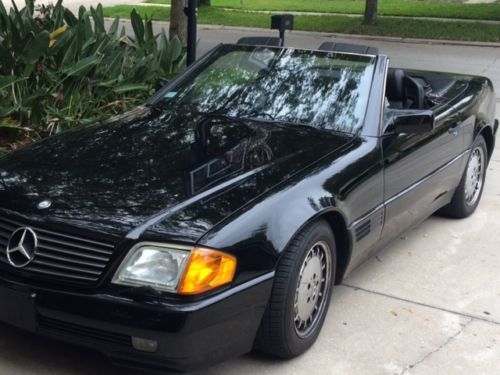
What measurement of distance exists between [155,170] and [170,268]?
755 millimetres

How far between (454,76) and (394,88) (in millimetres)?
1242

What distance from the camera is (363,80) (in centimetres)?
457

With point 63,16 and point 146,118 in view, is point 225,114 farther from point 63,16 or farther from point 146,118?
point 63,16

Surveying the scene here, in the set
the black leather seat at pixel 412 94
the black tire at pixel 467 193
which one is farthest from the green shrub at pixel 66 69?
the black tire at pixel 467 193

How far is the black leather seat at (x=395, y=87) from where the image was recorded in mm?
5227

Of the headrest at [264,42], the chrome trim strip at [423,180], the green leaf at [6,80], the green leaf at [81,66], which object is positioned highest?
the headrest at [264,42]

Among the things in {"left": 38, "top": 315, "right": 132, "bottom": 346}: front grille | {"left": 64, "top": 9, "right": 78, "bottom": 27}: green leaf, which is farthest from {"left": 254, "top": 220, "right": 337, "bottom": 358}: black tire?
{"left": 64, "top": 9, "right": 78, "bottom": 27}: green leaf

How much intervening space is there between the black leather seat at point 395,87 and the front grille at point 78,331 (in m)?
3.02

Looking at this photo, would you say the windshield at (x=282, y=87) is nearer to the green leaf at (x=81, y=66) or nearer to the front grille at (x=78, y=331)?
the green leaf at (x=81, y=66)

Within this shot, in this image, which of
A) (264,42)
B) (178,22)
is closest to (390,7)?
(178,22)

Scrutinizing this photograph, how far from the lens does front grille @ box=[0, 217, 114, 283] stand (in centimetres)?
302

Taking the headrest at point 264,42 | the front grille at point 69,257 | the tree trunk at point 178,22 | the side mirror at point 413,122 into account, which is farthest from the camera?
the tree trunk at point 178,22

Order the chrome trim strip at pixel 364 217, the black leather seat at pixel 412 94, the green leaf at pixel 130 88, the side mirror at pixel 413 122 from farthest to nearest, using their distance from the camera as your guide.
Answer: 1. the green leaf at pixel 130 88
2. the black leather seat at pixel 412 94
3. the side mirror at pixel 413 122
4. the chrome trim strip at pixel 364 217

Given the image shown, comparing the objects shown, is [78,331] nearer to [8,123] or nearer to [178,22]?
[8,123]
